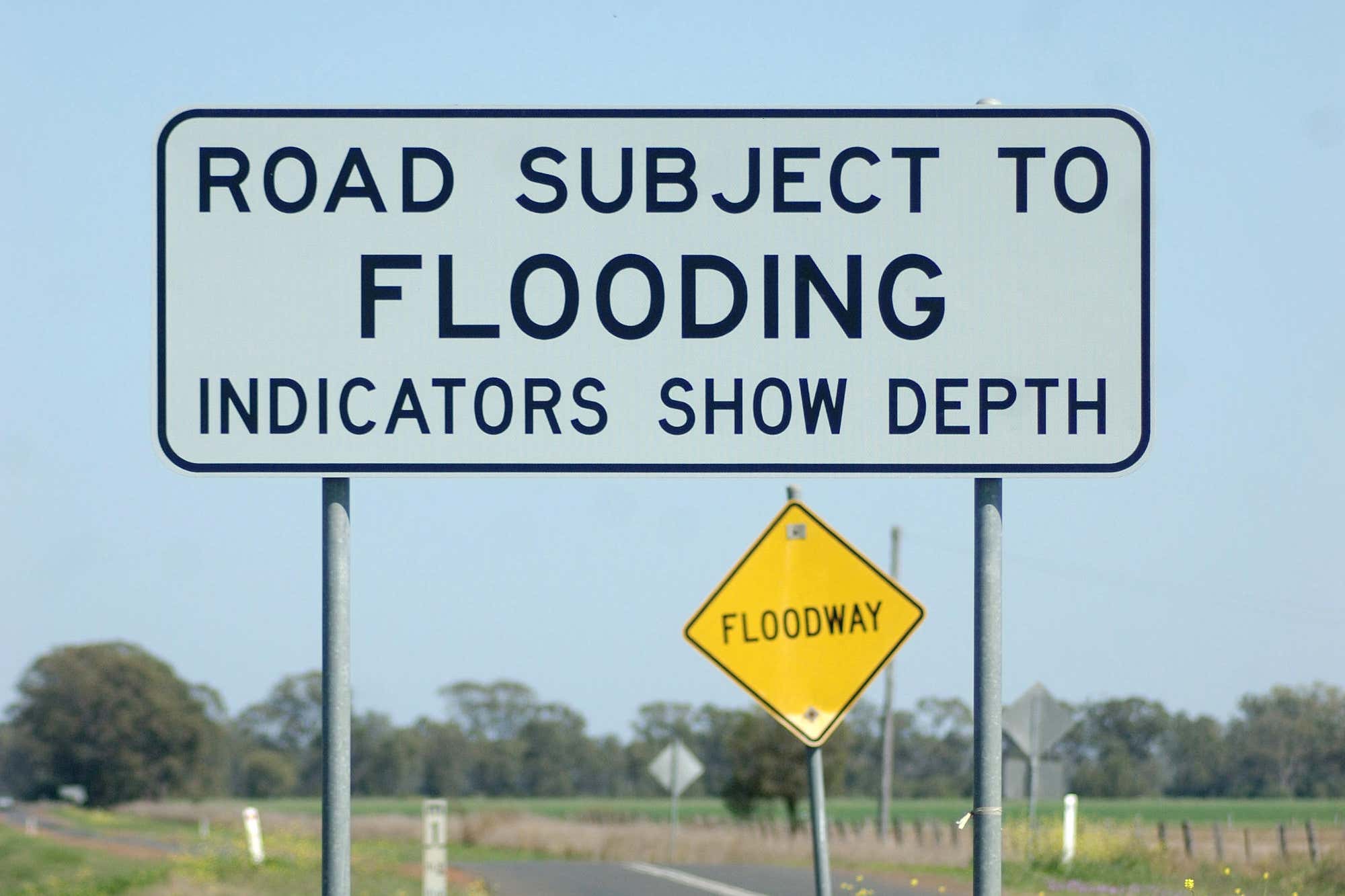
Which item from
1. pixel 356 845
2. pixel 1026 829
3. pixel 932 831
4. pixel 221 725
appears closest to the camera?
pixel 1026 829

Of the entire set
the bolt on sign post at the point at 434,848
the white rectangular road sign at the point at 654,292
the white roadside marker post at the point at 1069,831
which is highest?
the white rectangular road sign at the point at 654,292

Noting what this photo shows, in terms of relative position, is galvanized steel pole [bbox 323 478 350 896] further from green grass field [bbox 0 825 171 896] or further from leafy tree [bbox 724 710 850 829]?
leafy tree [bbox 724 710 850 829]

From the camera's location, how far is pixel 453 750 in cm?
10156

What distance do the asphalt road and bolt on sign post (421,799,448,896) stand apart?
24.8 ft

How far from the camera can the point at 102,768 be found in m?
88.8

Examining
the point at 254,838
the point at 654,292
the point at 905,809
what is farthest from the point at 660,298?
A: the point at 905,809

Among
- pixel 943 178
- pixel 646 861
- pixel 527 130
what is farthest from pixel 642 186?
pixel 646 861

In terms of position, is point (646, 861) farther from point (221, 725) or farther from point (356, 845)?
→ point (221, 725)

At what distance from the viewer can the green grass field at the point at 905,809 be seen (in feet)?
76.9

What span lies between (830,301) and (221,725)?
326 ft

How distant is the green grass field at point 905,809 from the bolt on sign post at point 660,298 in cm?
1070

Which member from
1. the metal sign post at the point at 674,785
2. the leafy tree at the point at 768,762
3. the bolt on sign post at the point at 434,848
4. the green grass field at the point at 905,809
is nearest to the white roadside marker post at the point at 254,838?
the bolt on sign post at the point at 434,848

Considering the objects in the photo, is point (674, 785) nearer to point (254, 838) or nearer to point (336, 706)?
point (254, 838)

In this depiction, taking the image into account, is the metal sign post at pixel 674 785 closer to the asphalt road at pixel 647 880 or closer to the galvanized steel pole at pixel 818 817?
the asphalt road at pixel 647 880
